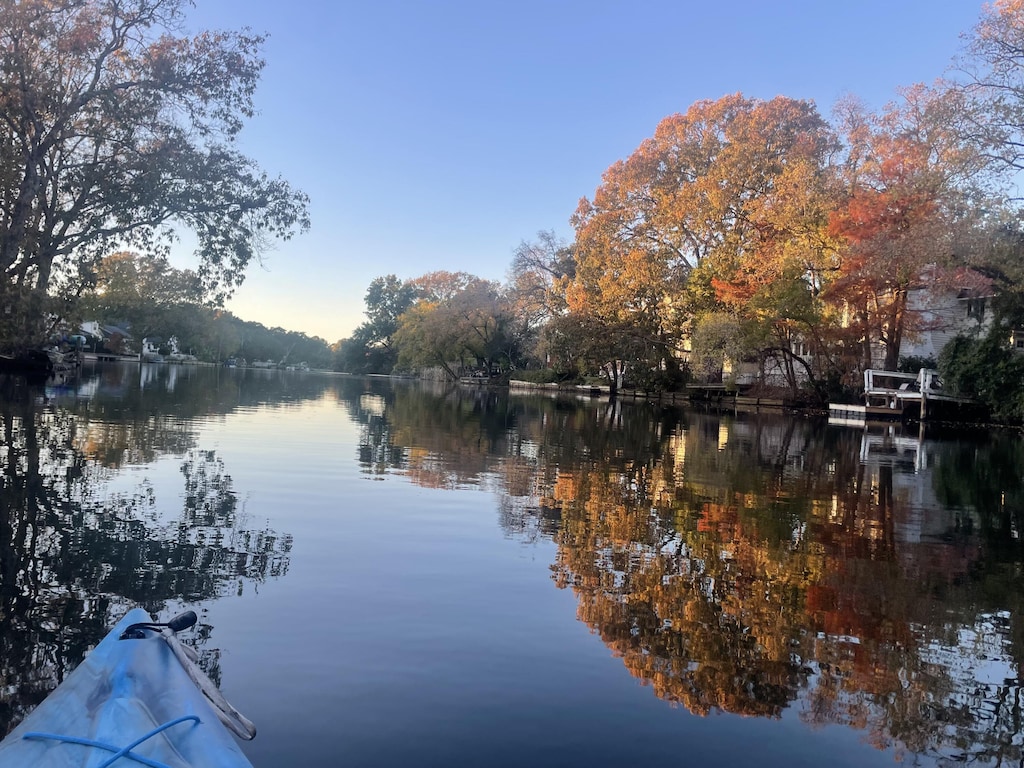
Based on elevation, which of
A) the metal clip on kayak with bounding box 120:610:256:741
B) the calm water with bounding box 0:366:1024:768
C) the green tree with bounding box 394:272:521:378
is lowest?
the calm water with bounding box 0:366:1024:768

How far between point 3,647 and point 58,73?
19.5m

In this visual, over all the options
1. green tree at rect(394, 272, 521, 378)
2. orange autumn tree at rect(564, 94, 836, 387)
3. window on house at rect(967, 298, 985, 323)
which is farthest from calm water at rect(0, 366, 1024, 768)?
green tree at rect(394, 272, 521, 378)

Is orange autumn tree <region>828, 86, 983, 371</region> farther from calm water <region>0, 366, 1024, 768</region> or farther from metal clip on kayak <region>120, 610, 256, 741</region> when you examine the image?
metal clip on kayak <region>120, 610, 256, 741</region>

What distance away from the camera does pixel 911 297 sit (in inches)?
1359

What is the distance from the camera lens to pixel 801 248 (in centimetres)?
3469

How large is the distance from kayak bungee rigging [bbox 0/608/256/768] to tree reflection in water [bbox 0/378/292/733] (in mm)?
736

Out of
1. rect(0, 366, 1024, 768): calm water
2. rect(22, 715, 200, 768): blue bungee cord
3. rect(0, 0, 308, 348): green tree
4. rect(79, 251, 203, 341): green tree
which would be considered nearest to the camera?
rect(22, 715, 200, 768): blue bungee cord

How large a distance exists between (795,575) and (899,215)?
25604mm

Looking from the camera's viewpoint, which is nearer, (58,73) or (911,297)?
(58,73)

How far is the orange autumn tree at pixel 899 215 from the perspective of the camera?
2456 centimetres

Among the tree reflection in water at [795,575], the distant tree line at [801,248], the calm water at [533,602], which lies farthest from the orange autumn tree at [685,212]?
the calm water at [533,602]

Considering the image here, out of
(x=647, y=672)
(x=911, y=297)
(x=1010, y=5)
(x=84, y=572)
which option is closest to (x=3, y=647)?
(x=84, y=572)

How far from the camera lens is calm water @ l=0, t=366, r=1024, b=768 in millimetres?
3801

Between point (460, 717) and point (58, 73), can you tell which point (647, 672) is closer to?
point (460, 717)
